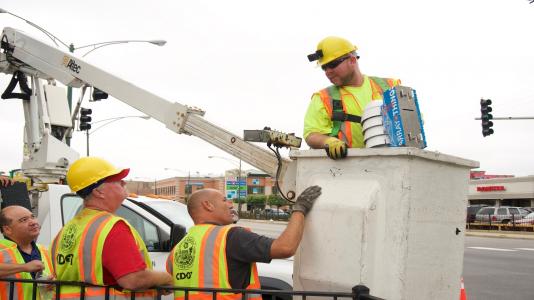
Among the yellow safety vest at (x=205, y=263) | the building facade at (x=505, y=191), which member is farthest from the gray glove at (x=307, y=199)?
the building facade at (x=505, y=191)

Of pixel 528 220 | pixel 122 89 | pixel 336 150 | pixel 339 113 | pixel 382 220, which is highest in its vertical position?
pixel 122 89

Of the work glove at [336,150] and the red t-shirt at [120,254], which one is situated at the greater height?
the work glove at [336,150]

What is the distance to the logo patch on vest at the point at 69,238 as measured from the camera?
3.00 m

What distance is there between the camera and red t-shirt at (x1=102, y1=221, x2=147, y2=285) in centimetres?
283

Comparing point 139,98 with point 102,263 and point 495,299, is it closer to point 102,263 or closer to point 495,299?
point 102,263

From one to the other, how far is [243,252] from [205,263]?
0.76 feet

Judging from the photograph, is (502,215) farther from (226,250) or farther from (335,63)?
(226,250)

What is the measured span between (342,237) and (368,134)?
2.05ft

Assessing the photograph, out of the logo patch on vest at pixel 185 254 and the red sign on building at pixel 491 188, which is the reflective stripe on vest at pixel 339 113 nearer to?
the logo patch on vest at pixel 185 254

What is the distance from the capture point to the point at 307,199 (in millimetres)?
2951

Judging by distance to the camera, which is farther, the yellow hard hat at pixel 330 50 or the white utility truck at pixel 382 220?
the yellow hard hat at pixel 330 50

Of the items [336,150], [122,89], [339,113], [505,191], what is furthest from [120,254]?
[505,191]

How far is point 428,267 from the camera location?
2818 mm

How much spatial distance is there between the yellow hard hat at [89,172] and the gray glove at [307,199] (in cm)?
105
